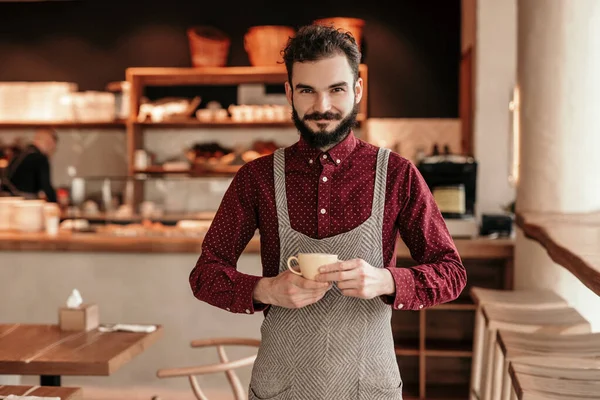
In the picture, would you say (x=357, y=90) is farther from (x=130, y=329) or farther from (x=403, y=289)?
(x=130, y=329)

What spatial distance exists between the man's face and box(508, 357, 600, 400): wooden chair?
0.81 m

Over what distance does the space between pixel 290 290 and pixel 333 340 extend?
0.22 m

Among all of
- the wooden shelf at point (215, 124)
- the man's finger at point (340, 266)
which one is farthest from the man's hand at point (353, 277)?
the wooden shelf at point (215, 124)

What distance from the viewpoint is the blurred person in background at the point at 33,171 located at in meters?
7.00

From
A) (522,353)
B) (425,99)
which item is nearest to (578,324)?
(522,353)

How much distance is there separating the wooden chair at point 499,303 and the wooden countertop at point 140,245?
578 mm

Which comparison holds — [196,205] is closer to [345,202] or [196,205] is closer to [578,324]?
[578,324]

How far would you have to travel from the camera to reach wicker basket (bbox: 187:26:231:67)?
715 centimetres

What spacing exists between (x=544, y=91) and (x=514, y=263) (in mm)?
948

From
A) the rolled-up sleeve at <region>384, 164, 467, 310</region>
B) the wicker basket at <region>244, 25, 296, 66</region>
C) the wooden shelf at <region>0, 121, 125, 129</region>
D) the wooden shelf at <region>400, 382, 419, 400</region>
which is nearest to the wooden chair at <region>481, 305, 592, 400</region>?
the wooden shelf at <region>400, 382, 419, 400</region>

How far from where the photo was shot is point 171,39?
25.0ft

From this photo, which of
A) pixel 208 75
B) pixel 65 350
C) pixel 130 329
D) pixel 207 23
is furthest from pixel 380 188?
pixel 207 23

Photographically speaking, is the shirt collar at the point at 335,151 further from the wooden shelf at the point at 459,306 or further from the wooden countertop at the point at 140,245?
the wooden shelf at the point at 459,306

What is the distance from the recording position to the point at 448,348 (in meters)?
4.36
